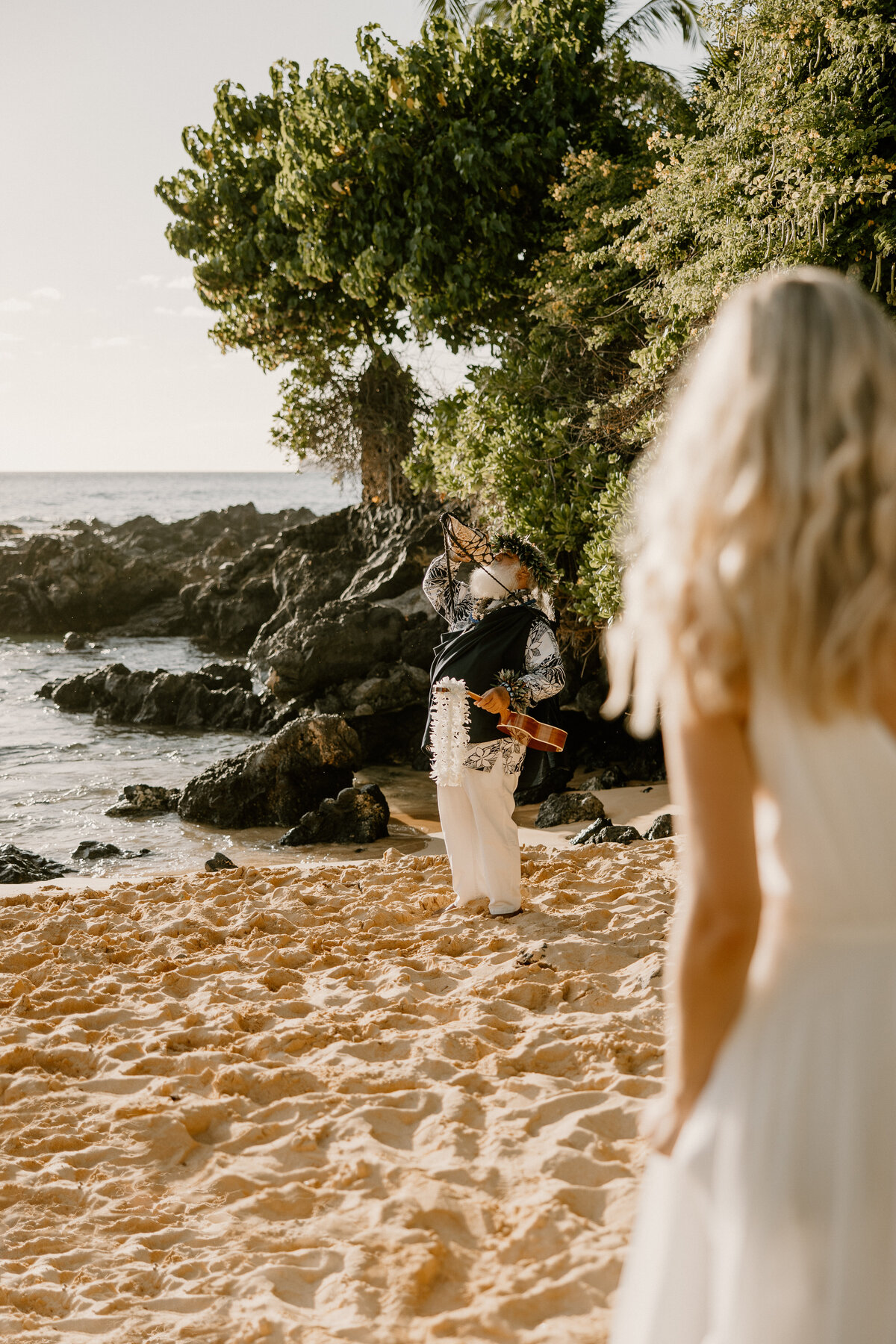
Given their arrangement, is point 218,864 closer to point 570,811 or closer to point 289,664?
point 570,811

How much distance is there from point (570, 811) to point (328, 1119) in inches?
230

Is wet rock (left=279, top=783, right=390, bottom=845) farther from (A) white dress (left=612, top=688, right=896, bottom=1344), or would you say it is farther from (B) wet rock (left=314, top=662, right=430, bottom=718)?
(A) white dress (left=612, top=688, right=896, bottom=1344)

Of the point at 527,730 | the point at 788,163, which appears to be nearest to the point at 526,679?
the point at 527,730

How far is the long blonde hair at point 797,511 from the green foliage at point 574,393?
8.80m

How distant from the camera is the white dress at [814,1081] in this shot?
1.38m

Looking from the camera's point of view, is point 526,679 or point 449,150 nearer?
point 526,679

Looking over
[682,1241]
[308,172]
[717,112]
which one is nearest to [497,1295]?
[682,1241]

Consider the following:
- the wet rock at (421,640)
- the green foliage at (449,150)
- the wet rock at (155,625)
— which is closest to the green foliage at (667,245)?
the green foliage at (449,150)

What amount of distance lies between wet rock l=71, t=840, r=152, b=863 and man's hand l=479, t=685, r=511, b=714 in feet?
17.3

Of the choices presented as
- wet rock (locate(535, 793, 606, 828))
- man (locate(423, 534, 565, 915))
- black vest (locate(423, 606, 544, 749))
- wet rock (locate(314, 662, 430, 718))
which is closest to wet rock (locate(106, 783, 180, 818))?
wet rock (locate(314, 662, 430, 718))

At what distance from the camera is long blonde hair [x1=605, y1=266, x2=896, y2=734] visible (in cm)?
128

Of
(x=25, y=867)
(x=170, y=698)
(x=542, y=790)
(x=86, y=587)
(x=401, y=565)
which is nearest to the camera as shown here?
(x=25, y=867)

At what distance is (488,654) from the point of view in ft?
18.5

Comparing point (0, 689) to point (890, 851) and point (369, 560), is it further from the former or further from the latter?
point (890, 851)
